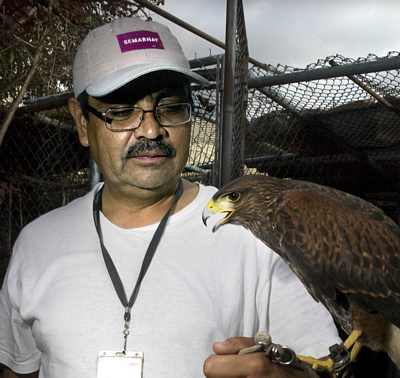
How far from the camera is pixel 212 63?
11.6 feet

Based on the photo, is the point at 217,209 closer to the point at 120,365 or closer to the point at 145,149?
the point at 145,149

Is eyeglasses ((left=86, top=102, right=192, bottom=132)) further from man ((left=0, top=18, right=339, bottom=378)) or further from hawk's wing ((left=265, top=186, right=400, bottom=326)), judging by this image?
hawk's wing ((left=265, top=186, right=400, bottom=326))

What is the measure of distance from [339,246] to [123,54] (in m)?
1.19

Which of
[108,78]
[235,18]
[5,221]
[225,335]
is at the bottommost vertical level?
[5,221]

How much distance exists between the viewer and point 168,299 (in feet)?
6.66

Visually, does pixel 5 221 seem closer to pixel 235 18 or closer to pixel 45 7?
pixel 45 7

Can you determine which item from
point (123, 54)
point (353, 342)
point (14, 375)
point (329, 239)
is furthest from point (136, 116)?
point (14, 375)

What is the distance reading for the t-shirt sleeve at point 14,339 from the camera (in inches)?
92.0

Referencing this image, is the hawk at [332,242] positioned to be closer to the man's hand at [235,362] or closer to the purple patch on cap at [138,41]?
the man's hand at [235,362]

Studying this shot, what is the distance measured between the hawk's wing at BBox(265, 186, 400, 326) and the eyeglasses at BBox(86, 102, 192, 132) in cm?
52

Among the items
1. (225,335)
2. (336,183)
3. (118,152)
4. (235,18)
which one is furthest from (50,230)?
(336,183)

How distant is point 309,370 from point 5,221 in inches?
170

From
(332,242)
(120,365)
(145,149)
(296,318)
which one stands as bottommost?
(120,365)

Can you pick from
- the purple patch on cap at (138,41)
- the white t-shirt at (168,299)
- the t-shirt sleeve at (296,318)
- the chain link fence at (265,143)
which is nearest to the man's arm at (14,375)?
the white t-shirt at (168,299)
